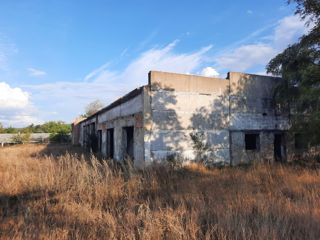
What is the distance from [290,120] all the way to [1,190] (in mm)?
11838

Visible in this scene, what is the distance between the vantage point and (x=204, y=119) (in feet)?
26.5

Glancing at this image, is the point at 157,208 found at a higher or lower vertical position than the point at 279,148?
lower

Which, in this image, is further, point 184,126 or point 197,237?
point 184,126

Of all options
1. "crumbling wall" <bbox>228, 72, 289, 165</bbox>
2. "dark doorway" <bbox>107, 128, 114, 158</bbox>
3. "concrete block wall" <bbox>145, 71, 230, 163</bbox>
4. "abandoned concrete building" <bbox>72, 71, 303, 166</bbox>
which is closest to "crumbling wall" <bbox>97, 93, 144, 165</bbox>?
"abandoned concrete building" <bbox>72, 71, 303, 166</bbox>

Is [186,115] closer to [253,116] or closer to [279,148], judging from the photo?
[253,116]

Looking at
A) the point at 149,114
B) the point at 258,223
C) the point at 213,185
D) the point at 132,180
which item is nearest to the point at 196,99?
the point at 149,114

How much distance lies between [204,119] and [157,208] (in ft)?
17.5

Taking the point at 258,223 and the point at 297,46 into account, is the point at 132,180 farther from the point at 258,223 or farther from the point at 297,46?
the point at 297,46

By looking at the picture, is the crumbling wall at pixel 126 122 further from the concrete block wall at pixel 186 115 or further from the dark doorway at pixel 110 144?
the concrete block wall at pixel 186 115

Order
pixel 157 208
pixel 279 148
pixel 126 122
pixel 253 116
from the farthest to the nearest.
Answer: pixel 279 148 < pixel 253 116 < pixel 126 122 < pixel 157 208

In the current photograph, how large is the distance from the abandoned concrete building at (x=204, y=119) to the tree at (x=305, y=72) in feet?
2.91

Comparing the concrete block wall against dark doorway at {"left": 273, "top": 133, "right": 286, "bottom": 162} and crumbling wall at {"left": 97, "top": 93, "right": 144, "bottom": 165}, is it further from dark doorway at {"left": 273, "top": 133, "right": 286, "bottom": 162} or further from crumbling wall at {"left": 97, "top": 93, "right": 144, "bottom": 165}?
dark doorway at {"left": 273, "top": 133, "right": 286, "bottom": 162}

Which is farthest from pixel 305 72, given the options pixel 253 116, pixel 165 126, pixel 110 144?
pixel 110 144

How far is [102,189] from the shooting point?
3953 mm
